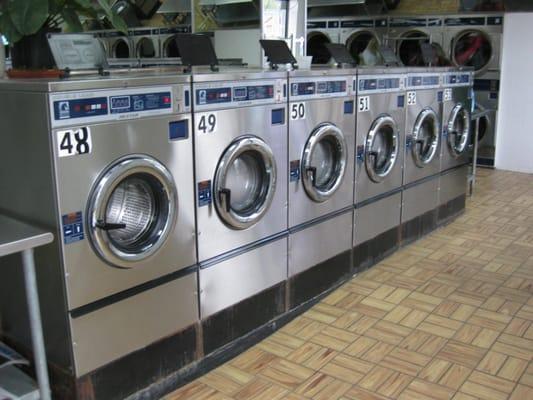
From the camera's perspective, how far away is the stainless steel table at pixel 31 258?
5.73 ft

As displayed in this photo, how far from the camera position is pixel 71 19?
2.36m

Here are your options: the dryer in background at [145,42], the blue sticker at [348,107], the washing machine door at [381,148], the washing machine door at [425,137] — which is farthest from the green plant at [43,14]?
the dryer in background at [145,42]

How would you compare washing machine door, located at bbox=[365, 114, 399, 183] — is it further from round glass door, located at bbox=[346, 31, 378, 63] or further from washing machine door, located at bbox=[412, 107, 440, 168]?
round glass door, located at bbox=[346, 31, 378, 63]

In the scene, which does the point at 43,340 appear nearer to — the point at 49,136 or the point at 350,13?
the point at 49,136

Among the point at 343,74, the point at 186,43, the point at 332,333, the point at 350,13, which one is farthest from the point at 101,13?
the point at 350,13

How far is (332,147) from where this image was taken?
3.22 meters

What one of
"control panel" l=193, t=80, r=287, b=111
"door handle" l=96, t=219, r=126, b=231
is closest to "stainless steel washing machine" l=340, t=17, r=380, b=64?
"control panel" l=193, t=80, r=287, b=111

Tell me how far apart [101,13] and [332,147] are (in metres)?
1.40

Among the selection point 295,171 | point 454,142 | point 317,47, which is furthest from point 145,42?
point 295,171

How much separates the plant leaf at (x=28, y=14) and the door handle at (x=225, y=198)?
3.06 ft

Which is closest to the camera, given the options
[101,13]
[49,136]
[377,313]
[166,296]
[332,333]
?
[49,136]

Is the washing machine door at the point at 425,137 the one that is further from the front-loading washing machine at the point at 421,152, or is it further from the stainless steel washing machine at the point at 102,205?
the stainless steel washing machine at the point at 102,205

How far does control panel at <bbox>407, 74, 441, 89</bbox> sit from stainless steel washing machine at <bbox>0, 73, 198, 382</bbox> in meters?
2.06

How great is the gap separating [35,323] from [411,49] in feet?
20.5
